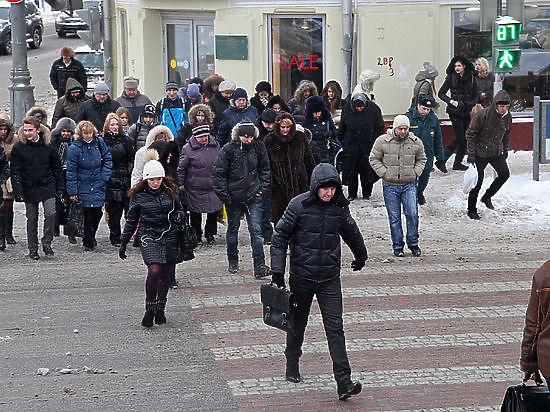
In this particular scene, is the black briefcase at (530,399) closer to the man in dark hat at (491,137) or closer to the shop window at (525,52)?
the man in dark hat at (491,137)

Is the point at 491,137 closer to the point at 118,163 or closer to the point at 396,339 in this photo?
the point at 118,163

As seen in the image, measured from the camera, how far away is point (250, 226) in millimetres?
12586

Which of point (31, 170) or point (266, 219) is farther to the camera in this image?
point (266, 219)

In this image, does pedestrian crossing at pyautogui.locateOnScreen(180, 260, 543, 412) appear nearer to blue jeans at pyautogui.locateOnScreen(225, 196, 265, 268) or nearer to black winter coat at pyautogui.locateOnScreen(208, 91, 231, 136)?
blue jeans at pyautogui.locateOnScreen(225, 196, 265, 268)

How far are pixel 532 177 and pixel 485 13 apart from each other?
3037mm

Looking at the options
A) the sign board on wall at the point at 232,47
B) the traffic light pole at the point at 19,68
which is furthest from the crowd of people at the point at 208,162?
the sign board on wall at the point at 232,47

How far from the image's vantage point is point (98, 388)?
872 cm

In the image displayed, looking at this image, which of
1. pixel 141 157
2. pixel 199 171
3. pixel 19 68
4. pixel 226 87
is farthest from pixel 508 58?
pixel 19 68

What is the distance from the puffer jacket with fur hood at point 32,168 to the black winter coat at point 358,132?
4.83 metres

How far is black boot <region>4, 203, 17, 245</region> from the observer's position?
14.3 m

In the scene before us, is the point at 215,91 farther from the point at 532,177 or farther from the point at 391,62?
the point at 532,177

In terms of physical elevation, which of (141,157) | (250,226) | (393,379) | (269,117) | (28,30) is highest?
(28,30)

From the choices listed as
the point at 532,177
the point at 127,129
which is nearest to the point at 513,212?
the point at 532,177

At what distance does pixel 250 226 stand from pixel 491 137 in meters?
4.52
